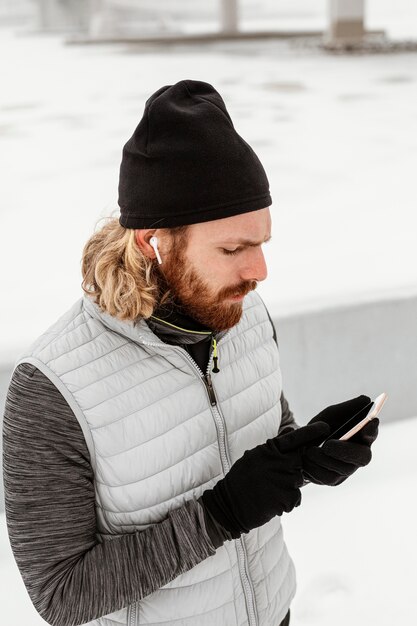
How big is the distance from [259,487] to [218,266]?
1.13ft

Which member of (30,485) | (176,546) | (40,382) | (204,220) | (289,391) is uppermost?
(204,220)

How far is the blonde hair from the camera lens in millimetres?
1206

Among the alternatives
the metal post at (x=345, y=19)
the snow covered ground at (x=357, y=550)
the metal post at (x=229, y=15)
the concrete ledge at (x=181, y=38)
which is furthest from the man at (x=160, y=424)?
the metal post at (x=229, y=15)

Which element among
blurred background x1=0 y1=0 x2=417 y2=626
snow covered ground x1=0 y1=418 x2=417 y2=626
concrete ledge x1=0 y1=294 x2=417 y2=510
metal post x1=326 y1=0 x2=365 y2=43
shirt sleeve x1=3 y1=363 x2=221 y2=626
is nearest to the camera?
shirt sleeve x1=3 y1=363 x2=221 y2=626

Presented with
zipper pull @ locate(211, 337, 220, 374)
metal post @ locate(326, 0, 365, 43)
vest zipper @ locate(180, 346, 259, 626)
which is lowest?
metal post @ locate(326, 0, 365, 43)

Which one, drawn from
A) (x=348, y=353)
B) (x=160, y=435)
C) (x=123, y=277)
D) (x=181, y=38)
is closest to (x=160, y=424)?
(x=160, y=435)

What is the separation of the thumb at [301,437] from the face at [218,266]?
20 cm

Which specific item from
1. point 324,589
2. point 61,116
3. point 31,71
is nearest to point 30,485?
point 324,589

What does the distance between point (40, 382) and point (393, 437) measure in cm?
250

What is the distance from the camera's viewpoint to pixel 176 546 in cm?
118

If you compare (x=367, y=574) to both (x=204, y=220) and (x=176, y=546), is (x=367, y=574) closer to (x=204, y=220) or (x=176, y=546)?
(x=176, y=546)

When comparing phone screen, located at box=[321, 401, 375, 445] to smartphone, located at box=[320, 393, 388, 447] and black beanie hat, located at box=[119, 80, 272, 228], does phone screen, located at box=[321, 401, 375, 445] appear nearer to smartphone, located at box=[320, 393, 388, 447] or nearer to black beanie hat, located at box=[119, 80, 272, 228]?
smartphone, located at box=[320, 393, 388, 447]

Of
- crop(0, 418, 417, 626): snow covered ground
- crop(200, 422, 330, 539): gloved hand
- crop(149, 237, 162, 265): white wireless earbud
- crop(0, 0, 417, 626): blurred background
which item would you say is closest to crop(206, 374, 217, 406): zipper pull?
crop(200, 422, 330, 539): gloved hand

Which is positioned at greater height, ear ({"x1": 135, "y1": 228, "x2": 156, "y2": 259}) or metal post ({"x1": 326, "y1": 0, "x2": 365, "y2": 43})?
ear ({"x1": 135, "y1": 228, "x2": 156, "y2": 259})
